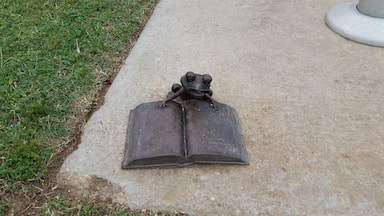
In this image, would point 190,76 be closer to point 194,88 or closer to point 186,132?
point 194,88

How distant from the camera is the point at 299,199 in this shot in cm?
164

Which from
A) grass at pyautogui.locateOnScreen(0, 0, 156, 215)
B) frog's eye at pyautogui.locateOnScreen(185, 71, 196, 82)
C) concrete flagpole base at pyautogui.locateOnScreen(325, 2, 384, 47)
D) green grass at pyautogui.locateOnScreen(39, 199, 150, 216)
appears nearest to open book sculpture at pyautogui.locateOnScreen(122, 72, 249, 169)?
frog's eye at pyautogui.locateOnScreen(185, 71, 196, 82)

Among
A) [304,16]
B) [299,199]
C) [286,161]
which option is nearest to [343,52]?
[304,16]

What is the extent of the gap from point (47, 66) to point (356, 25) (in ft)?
6.70

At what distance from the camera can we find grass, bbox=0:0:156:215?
Result: 1796 millimetres

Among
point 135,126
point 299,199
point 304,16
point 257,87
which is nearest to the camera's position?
point 299,199

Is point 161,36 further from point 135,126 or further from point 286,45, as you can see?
point 135,126

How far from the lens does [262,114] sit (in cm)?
207

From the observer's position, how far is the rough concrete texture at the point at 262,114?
5.40 feet

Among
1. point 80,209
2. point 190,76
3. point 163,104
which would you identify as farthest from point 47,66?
point 80,209

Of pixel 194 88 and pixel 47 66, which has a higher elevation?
pixel 194 88

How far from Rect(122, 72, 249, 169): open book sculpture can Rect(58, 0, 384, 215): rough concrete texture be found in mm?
49

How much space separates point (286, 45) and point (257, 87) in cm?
58

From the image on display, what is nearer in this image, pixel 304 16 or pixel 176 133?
pixel 176 133
